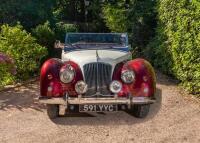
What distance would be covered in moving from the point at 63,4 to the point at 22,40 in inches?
654

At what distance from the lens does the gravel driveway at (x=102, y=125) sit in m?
7.30

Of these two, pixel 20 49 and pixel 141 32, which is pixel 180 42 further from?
pixel 141 32

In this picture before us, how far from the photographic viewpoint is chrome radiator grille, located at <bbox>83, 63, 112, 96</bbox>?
820 cm

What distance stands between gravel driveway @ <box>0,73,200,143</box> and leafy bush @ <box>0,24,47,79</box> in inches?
104

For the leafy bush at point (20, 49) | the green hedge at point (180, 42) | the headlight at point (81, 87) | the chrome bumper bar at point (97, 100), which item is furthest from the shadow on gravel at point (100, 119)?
the leafy bush at point (20, 49)

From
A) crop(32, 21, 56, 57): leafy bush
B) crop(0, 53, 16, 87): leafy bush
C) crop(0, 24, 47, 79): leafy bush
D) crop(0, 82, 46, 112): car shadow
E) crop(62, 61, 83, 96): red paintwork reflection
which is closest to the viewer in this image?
crop(62, 61, 83, 96): red paintwork reflection

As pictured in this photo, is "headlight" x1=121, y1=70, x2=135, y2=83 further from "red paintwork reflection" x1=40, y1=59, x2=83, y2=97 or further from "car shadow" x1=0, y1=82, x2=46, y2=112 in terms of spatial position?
"car shadow" x1=0, y1=82, x2=46, y2=112

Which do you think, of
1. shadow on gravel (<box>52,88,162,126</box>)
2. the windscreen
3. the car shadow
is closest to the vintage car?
shadow on gravel (<box>52,88,162,126</box>)

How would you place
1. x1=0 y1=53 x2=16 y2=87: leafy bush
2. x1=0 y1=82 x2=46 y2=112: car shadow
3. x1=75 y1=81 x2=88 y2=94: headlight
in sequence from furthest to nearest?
x1=0 y1=53 x2=16 y2=87: leafy bush, x1=0 y1=82 x2=46 y2=112: car shadow, x1=75 y1=81 x2=88 y2=94: headlight

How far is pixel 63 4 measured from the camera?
93.8 feet

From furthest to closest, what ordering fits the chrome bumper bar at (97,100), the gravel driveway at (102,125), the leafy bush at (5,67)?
the leafy bush at (5,67) < the chrome bumper bar at (97,100) < the gravel driveway at (102,125)

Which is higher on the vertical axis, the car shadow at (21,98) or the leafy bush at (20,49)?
the leafy bush at (20,49)

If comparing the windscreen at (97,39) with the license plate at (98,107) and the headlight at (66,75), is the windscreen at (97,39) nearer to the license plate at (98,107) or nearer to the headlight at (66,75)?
the headlight at (66,75)

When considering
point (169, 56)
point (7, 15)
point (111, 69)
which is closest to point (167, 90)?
point (169, 56)
